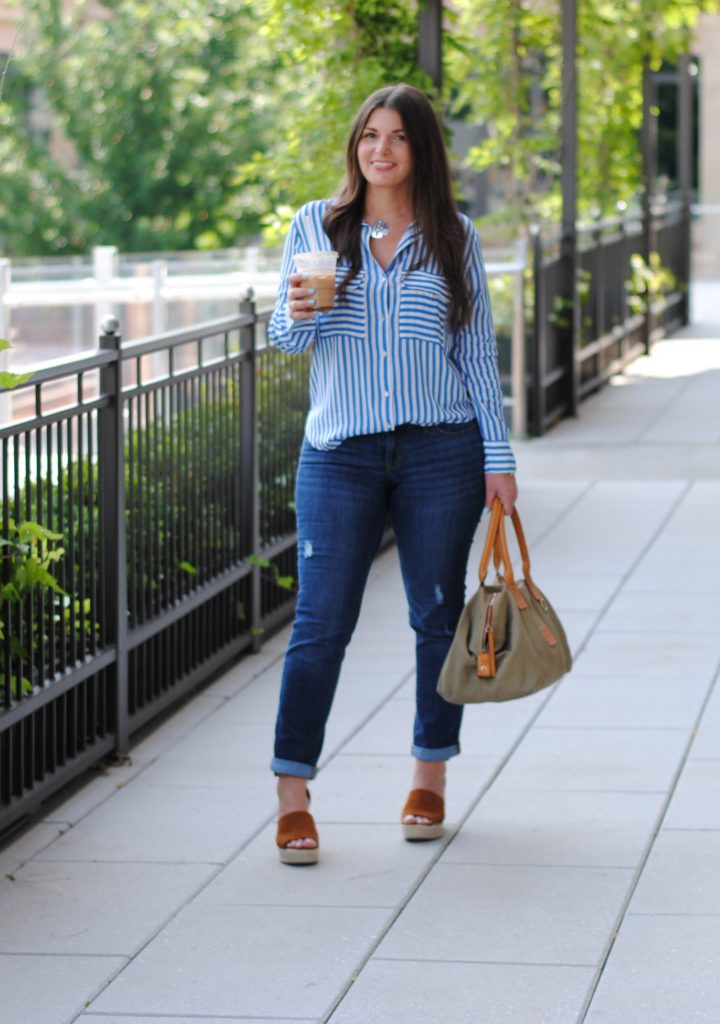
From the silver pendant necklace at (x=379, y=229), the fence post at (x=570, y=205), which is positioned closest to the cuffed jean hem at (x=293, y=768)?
the silver pendant necklace at (x=379, y=229)

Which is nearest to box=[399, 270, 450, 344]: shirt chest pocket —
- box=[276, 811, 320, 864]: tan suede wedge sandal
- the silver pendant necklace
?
the silver pendant necklace

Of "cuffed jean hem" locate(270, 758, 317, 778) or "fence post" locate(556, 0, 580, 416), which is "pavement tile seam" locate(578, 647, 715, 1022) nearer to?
"cuffed jean hem" locate(270, 758, 317, 778)

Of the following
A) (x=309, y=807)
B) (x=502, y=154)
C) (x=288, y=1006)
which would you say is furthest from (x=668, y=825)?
(x=502, y=154)

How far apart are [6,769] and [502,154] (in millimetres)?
11186

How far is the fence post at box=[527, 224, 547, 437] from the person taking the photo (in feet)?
42.1

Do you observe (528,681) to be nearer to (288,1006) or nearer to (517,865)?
(517,865)

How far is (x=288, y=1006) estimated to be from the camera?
3.81 m

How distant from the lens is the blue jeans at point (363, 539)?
4621 mm

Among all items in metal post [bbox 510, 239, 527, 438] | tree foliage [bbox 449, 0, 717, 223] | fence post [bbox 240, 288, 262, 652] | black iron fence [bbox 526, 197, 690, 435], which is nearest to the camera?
fence post [bbox 240, 288, 262, 652]

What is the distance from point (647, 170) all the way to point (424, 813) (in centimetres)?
1444

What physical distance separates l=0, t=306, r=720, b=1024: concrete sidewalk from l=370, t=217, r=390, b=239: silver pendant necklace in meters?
1.48

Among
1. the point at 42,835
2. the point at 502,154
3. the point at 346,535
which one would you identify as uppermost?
the point at 502,154

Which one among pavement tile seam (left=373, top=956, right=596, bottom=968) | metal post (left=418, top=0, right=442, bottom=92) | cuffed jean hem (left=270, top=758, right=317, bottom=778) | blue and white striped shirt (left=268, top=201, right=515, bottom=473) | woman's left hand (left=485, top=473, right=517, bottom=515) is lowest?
pavement tile seam (left=373, top=956, right=596, bottom=968)

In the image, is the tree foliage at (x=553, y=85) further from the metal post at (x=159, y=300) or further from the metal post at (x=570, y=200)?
the metal post at (x=159, y=300)
